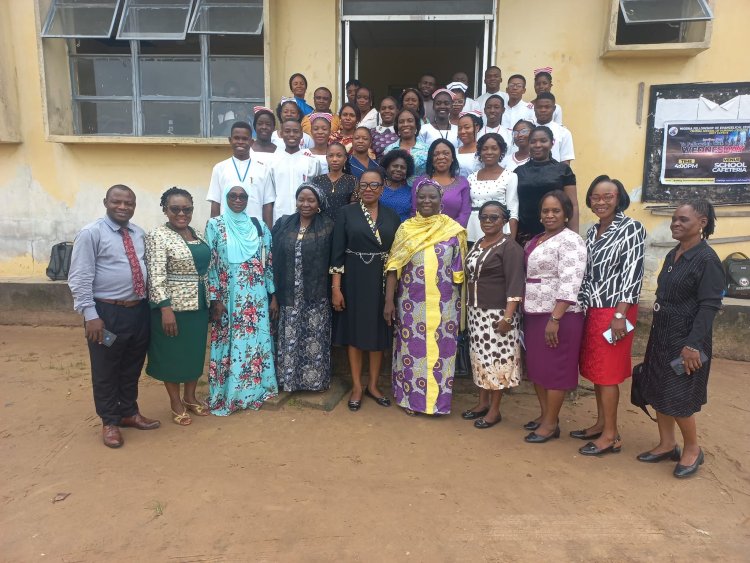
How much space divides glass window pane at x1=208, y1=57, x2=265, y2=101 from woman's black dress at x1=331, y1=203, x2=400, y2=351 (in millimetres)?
3388

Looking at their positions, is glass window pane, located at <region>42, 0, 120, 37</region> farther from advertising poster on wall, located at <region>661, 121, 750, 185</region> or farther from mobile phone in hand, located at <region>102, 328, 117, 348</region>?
advertising poster on wall, located at <region>661, 121, 750, 185</region>

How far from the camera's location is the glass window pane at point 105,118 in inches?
261

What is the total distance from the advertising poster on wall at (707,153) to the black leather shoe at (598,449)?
398 centimetres

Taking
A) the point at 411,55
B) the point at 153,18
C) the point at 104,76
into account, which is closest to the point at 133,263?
the point at 153,18

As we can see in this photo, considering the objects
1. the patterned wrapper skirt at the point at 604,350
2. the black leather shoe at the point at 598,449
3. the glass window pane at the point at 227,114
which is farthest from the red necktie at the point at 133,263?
the glass window pane at the point at 227,114

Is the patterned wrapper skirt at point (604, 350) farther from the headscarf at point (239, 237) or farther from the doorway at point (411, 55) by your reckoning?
the doorway at point (411, 55)

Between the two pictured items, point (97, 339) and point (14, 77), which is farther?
point (14, 77)

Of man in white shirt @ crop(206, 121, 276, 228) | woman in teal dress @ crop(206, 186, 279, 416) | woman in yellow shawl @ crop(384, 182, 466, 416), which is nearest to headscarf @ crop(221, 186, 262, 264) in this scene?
woman in teal dress @ crop(206, 186, 279, 416)

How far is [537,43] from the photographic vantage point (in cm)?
604

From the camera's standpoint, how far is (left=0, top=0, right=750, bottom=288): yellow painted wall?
5.94 m

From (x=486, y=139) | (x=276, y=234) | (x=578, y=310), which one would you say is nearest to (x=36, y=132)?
(x=276, y=234)

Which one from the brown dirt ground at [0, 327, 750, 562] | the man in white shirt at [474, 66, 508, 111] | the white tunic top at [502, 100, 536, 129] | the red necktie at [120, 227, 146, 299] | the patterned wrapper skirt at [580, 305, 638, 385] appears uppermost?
the man in white shirt at [474, 66, 508, 111]

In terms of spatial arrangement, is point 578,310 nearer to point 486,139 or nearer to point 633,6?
point 486,139

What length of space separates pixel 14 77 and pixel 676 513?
8.13 meters
